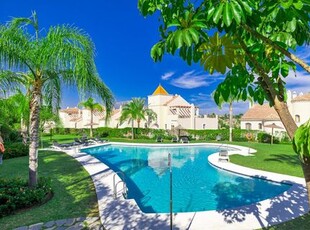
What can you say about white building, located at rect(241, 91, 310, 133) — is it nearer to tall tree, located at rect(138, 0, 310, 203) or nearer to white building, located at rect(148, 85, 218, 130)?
white building, located at rect(148, 85, 218, 130)

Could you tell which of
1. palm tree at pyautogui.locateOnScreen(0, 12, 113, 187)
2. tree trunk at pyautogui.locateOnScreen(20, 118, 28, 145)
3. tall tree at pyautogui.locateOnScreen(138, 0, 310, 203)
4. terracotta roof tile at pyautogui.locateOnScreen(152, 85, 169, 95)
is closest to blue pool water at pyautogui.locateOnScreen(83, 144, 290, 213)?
palm tree at pyautogui.locateOnScreen(0, 12, 113, 187)

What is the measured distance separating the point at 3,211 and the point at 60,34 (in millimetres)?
6326

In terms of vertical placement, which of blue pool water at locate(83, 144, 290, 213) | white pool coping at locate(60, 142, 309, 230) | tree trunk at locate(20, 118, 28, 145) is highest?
tree trunk at locate(20, 118, 28, 145)

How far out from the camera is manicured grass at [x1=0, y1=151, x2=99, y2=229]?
773 cm

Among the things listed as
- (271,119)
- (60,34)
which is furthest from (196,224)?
(271,119)

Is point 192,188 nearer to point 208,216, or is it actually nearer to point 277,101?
point 208,216

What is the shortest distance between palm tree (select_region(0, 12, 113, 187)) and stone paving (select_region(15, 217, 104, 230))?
287cm

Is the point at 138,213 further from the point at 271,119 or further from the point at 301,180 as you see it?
the point at 271,119

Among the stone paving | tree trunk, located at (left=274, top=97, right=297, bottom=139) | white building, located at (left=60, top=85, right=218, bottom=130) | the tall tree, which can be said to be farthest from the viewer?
white building, located at (left=60, top=85, right=218, bottom=130)

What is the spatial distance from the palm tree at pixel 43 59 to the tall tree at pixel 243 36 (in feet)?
23.1

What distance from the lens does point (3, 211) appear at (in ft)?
26.3

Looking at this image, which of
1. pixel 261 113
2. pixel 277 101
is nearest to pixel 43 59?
pixel 277 101

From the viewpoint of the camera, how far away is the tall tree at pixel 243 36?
1672 mm

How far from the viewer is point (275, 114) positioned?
135ft
